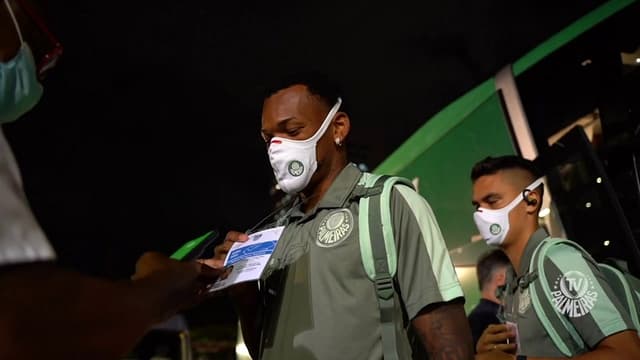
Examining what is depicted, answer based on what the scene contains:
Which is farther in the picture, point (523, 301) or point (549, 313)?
point (523, 301)

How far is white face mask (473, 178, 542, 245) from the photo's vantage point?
3504 millimetres

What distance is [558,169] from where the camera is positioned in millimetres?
4703

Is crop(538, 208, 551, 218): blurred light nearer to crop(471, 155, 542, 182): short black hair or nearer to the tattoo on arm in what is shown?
crop(471, 155, 542, 182): short black hair

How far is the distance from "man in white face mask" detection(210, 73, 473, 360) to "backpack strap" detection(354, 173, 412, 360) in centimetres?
2

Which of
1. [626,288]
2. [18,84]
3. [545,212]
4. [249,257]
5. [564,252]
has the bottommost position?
[545,212]

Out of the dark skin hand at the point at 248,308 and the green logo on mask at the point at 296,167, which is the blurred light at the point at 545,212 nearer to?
the green logo on mask at the point at 296,167

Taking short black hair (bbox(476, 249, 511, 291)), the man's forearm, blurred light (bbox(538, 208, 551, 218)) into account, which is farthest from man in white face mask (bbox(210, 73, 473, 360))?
short black hair (bbox(476, 249, 511, 291))

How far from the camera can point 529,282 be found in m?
3.00

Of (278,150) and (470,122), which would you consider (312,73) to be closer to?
(278,150)

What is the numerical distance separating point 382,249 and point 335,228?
0.79 ft

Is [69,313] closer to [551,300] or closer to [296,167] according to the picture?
[296,167]

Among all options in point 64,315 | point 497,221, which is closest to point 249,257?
point 64,315

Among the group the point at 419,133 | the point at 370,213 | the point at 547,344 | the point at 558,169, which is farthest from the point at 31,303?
the point at 419,133

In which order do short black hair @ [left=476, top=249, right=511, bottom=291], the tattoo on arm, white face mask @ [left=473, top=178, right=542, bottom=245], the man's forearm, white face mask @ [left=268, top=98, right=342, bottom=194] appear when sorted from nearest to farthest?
the man's forearm → the tattoo on arm → white face mask @ [left=268, top=98, right=342, bottom=194] → white face mask @ [left=473, top=178, right=542, bottom=245] → short black hair @ [left=476, top=249, right=511, bottom=291]
